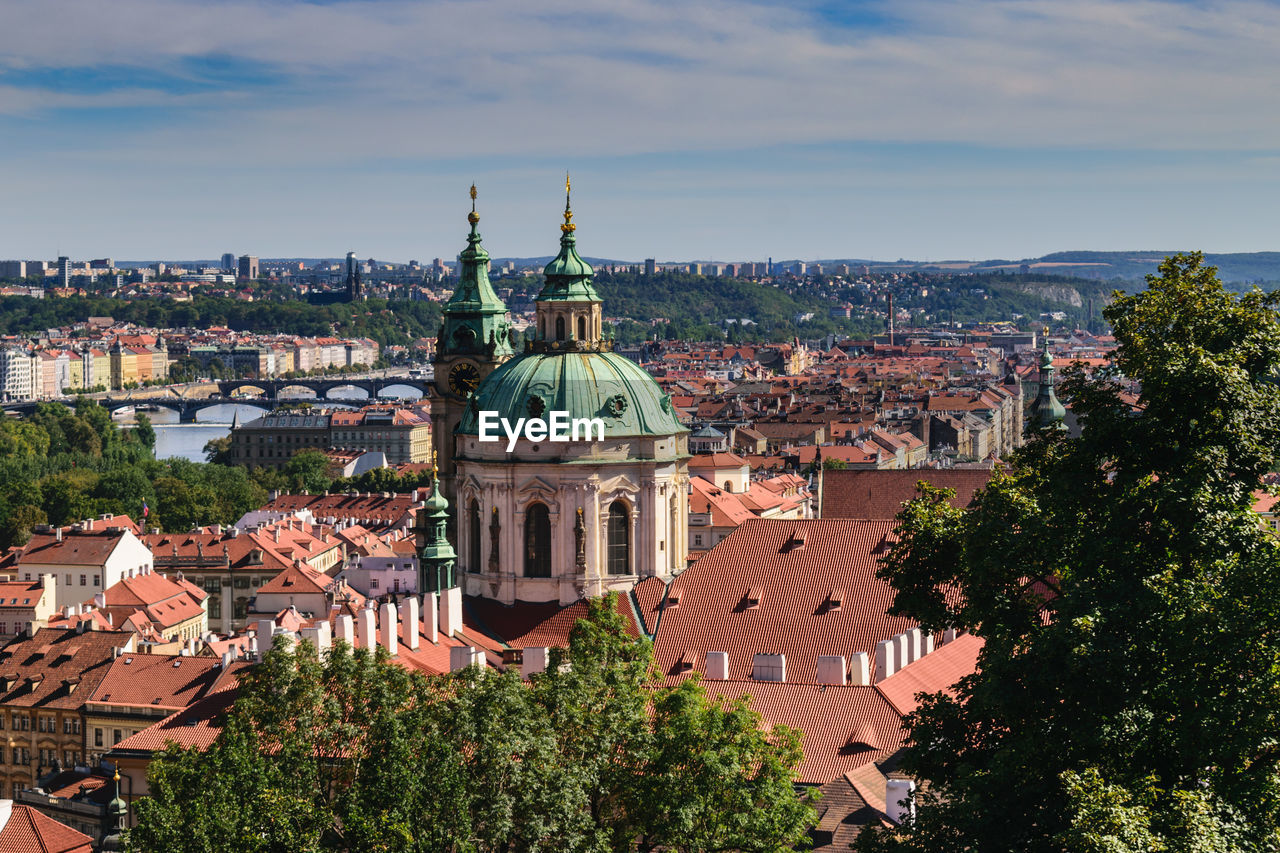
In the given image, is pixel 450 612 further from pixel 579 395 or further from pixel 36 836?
pixel 36 836

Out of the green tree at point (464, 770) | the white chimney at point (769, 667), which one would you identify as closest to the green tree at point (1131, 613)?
the green tree at point (464, 770)

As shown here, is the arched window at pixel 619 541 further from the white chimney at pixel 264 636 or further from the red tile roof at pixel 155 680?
the red tile roof at pixel 155 680

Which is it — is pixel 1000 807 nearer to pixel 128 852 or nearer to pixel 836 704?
pixel 128 852

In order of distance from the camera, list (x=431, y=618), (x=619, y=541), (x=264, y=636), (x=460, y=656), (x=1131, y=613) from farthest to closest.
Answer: (x=264, y=636)
(x=619, y=541)
(x=431, y=618)
(x=460, y=656)
(x=1131, y=613)

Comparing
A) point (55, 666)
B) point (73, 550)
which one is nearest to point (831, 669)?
point (55, 666)

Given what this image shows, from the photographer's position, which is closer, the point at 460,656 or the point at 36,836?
the point at 36,836
